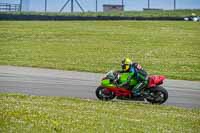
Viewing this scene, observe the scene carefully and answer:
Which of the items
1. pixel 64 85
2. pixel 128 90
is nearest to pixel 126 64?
pixel 128 90

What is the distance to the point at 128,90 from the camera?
17422 millimetres

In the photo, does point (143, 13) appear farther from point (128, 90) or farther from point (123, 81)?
point (128, 90)

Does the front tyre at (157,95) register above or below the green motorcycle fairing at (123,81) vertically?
below

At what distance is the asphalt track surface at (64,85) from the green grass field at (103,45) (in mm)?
2175

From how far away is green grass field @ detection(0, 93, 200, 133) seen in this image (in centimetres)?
990

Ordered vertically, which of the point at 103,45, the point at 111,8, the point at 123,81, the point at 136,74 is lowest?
the point at 123,81

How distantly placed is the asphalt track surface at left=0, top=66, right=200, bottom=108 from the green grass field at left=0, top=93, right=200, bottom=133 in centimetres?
424

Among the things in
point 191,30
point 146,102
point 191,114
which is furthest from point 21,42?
point 191,114

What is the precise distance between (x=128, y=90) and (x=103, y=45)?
22.2 m

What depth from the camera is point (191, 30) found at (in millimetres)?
49938

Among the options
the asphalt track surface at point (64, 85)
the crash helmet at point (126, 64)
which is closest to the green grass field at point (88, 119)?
the crash helmet at point (126, 64)

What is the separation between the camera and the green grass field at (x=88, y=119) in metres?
9.90

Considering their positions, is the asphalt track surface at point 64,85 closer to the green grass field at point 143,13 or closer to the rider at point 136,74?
the rider at point 136,74

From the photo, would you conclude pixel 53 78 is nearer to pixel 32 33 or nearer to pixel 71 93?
pixel 71 93
